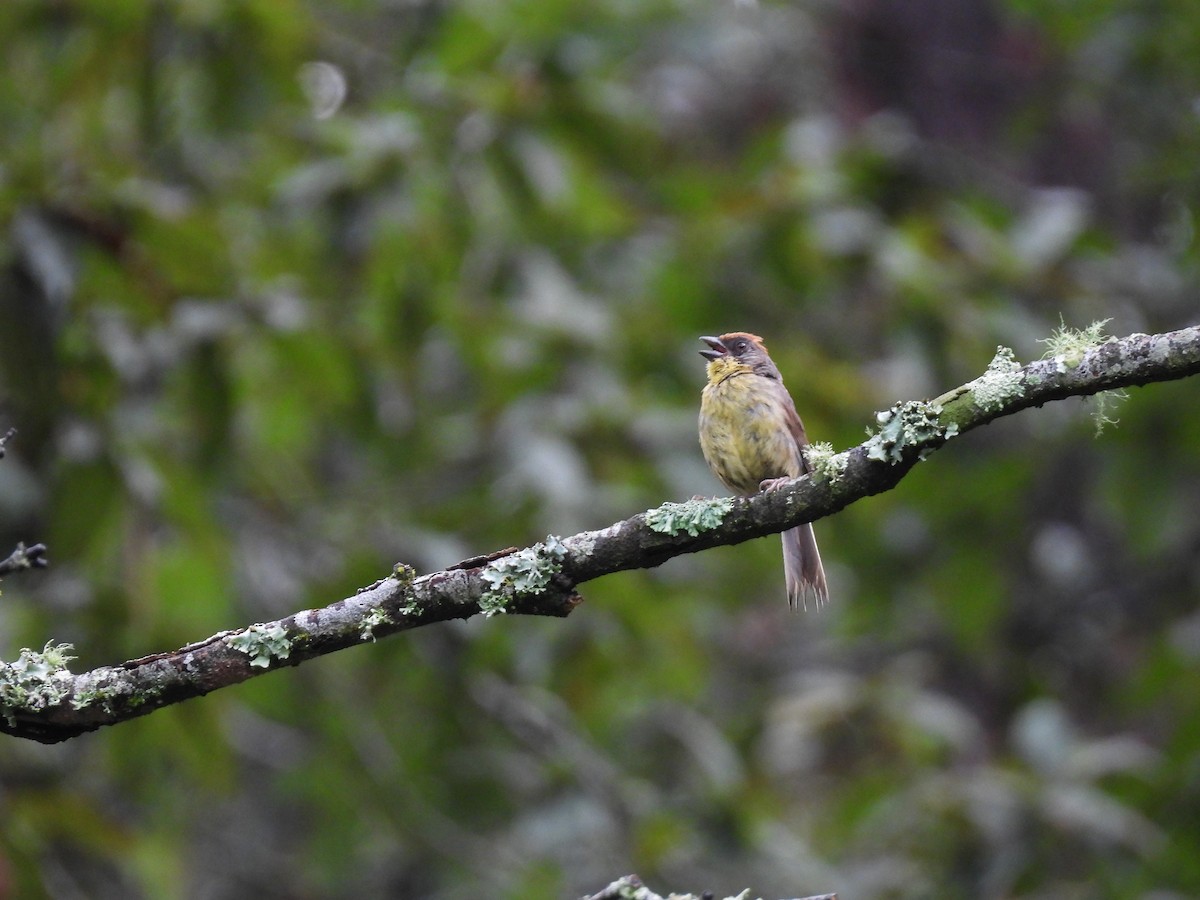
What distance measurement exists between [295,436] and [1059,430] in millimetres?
4086

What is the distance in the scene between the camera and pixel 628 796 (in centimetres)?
652

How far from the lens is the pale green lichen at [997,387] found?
237cm

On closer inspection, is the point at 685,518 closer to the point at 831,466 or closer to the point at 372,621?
the point at 831,466

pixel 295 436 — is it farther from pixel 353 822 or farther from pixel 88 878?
pixel 88 878

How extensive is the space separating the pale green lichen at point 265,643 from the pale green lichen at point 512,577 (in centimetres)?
36

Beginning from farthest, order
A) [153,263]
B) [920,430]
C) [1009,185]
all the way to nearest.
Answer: [1009,185], [153,263], [920,430]

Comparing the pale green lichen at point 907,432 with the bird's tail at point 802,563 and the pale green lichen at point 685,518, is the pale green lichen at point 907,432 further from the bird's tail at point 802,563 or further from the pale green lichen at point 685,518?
the bird's tail at point 802,563

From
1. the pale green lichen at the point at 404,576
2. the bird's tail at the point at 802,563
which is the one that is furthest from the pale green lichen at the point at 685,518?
the bird's tail at the point at 802,563

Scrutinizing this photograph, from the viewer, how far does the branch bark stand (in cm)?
240

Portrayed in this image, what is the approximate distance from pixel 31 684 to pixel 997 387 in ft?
6.07

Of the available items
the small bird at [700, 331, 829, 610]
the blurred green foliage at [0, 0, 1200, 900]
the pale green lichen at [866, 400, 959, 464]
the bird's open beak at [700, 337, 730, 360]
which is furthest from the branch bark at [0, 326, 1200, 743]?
the bird's open beak at [700, 337, 730, 360]

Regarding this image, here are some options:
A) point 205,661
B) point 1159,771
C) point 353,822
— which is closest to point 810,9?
point 1159,771

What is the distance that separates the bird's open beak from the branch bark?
2.72 metres

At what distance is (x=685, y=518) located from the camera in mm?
2500
